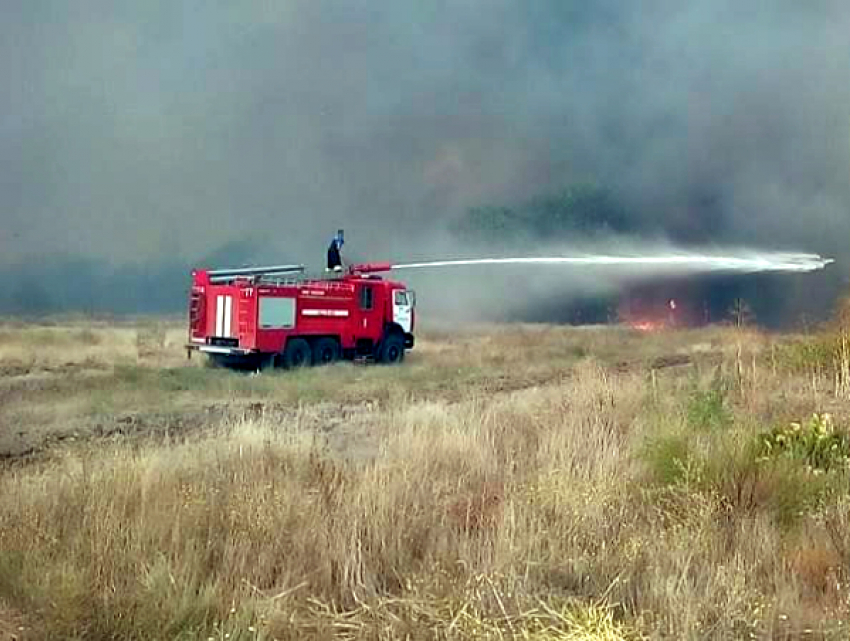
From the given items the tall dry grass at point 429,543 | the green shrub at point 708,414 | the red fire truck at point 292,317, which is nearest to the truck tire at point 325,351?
A: the red fire truck at point 292,317

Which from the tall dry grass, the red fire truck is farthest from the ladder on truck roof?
the tall dry grass

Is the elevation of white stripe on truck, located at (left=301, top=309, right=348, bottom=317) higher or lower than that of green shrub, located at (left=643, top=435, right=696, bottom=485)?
higher

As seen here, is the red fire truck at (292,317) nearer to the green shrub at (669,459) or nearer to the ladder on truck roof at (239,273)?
the ladder on truck roof at (239,273)

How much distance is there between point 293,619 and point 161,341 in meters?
29.9

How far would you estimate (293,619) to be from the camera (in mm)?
4352

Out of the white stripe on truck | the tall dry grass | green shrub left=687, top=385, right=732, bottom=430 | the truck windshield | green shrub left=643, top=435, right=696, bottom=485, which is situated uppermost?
the truck windshield

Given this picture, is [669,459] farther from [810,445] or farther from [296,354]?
[296,354]

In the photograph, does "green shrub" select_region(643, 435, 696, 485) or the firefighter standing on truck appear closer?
"green shrub" select_region(643, 435, 696, 485)

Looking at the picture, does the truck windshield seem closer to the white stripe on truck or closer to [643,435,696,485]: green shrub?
the white stripe on truck

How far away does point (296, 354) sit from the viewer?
23359mm

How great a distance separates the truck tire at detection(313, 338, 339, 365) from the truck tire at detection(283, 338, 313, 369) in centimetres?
29

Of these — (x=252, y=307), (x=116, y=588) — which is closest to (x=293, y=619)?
(x=116, y=588)

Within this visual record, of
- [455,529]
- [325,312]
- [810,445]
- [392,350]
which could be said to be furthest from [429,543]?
[392,350]

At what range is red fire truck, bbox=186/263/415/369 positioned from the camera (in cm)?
2262
